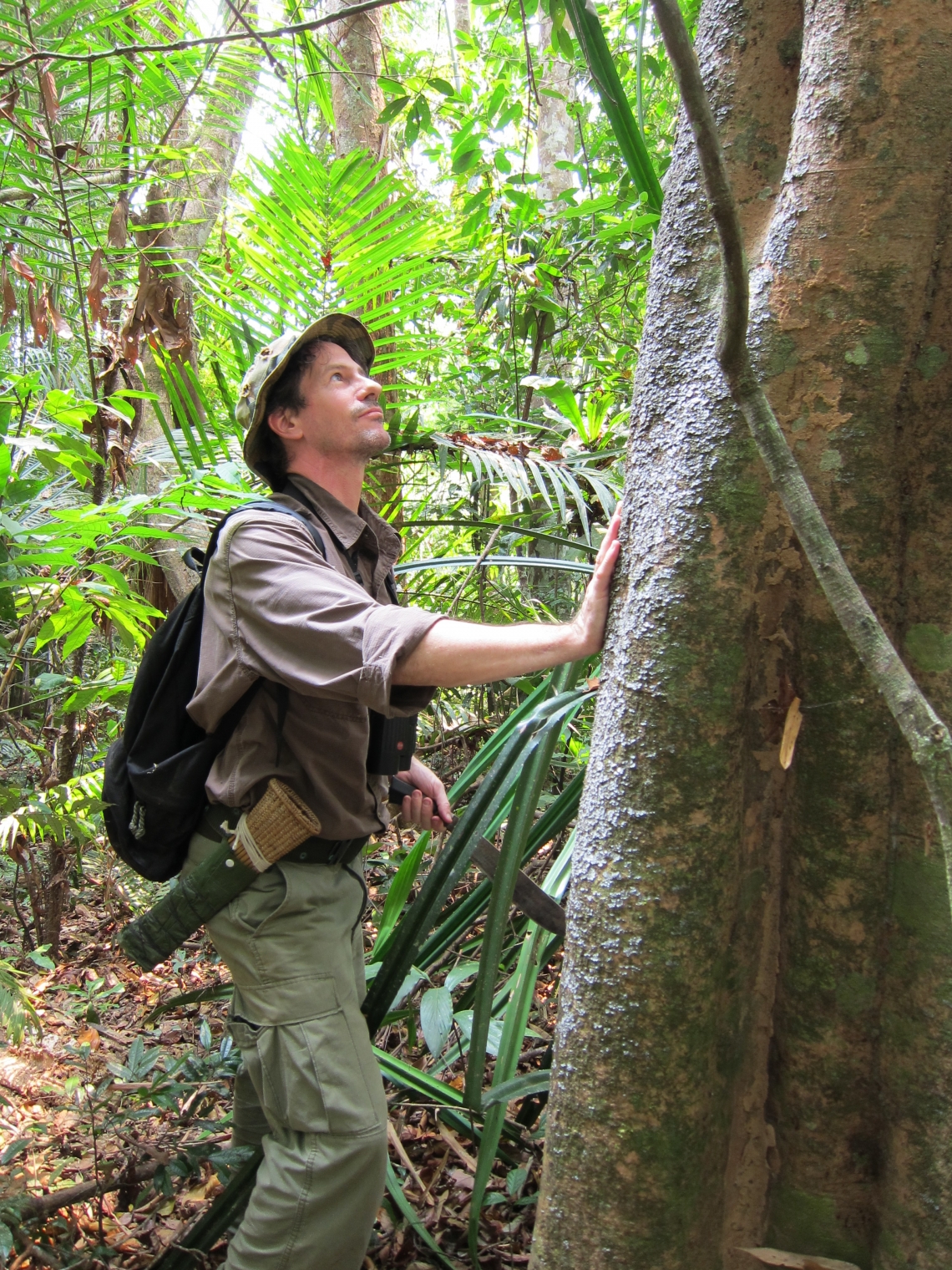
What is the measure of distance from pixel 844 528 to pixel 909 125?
52cm

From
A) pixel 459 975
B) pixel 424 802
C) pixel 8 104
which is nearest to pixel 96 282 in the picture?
pixel 8 104

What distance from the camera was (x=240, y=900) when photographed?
1845 millimetres

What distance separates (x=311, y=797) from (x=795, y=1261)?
42.1 inches

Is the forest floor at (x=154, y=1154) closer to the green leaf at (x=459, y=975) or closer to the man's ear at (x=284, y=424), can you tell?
the green leaf at (x=459, y=975)

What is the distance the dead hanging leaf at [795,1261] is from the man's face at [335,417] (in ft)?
5.40

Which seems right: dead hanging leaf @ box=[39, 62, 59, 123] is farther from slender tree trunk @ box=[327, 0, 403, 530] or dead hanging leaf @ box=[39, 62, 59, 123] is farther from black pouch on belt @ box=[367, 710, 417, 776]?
black pouch on belt @ box=[367, 710, 417, 776]

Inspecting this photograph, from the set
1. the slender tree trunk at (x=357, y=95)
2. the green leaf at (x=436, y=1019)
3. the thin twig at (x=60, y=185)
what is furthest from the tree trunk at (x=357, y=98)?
the green leaf at (x=436, y=1019)

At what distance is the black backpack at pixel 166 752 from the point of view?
6.15 feet

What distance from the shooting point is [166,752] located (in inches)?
75.8

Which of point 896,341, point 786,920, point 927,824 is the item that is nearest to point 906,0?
point 896,341

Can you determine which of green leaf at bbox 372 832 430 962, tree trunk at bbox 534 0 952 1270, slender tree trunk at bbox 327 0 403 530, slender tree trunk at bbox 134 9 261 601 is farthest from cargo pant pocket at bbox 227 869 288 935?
slender tree trunk at bbox 327 0 403 530

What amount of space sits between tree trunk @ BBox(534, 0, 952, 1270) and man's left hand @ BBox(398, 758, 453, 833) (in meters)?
0.97

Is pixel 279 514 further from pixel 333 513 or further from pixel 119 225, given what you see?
pixel 119 225

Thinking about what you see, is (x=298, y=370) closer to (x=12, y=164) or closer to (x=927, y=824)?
(x=12, y=164)
